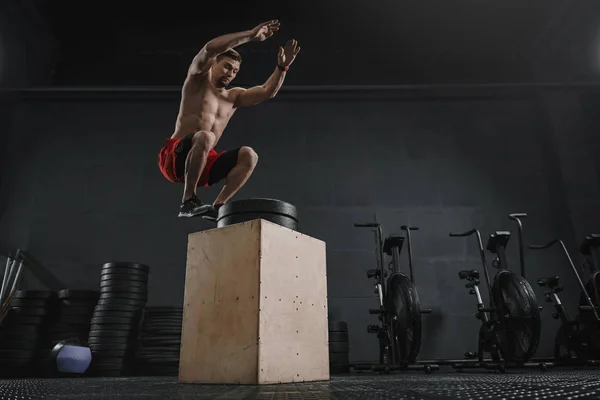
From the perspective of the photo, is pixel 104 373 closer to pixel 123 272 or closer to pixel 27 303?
pixel 123 272

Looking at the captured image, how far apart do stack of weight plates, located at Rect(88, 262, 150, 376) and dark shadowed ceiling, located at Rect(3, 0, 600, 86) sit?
2.92 m

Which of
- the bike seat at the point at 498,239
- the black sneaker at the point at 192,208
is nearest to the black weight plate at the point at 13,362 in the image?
the black sneaker at the point at 192,208

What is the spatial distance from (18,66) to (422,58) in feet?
18.0

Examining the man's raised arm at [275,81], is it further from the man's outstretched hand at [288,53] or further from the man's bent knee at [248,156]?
the man's bent knee at [248,156]

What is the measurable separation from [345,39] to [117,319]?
15.3 ft

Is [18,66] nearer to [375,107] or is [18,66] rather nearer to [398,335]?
[375,107]

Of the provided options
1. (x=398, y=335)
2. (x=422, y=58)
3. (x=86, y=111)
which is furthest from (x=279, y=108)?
(x=398, y=335)

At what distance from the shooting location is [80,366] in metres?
4.03

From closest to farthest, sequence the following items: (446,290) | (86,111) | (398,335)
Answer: (398,335)
(446,290)
(86,111)

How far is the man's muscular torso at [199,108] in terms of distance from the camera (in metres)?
2.74

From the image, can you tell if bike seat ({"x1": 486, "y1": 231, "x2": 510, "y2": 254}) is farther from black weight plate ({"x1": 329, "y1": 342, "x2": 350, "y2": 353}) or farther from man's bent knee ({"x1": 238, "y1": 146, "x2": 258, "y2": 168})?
man's bent knee ({"x1": 238, "y1": 146, "x2": 258, "y2": 168})

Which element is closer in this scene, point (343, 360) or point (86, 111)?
point (343, 360)

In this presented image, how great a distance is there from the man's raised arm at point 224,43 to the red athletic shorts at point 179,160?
0.44 meters

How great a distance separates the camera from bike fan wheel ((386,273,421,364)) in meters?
3.65
